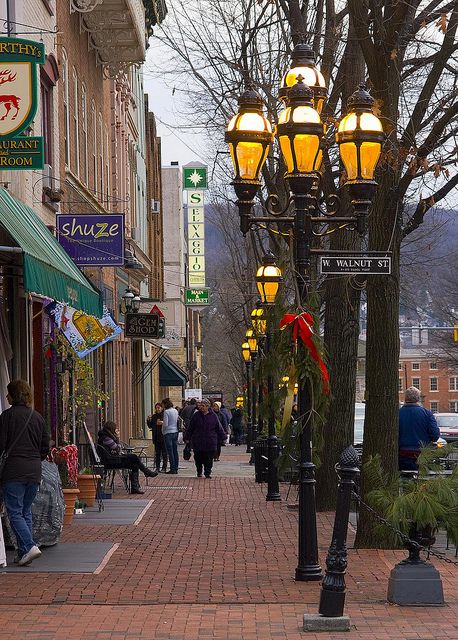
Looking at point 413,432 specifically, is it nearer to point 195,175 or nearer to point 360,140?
point 360,140

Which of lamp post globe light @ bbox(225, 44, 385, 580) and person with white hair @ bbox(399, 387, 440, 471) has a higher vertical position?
lamp post globe light @ bbox(225, 44, 385, 580)

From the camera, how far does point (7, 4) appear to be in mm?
17406

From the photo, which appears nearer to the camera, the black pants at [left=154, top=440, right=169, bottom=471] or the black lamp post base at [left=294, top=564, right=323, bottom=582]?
the black lamp post base at [left=294, top=564, right=323, bottom=582]

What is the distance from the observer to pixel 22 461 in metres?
12.8

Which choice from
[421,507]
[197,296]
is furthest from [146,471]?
[197,296]

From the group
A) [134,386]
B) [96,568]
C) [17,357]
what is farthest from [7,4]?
[134,386]

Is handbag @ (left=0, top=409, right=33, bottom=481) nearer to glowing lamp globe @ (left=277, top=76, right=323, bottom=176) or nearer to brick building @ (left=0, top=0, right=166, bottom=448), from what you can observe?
brick building @ (left=0, top=0, right=166, bottom=448)

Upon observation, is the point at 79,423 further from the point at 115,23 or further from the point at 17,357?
the point at 115,23

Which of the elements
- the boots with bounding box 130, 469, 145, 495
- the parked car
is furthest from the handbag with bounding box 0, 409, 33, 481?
the parked car

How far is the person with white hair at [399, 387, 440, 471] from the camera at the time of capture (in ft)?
56.5

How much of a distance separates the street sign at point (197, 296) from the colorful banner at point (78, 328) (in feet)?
135

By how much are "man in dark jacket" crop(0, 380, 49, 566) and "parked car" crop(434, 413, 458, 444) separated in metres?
23.7

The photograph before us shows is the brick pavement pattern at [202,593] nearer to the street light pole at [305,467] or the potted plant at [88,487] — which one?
the street light pole at [305,467]

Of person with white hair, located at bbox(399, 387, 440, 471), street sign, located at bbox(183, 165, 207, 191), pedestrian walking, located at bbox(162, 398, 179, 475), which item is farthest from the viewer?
street sign, located at bbox(183, 165, 207, 191)
